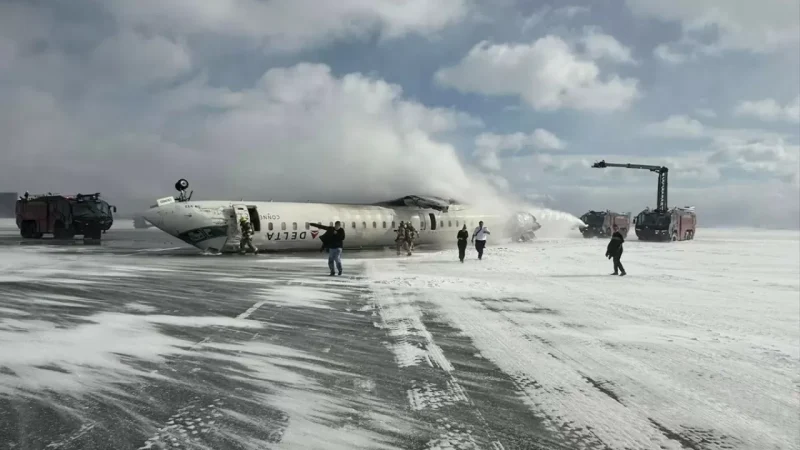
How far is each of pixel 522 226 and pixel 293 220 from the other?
2008cm

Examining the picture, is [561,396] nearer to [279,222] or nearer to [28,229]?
[279,222]

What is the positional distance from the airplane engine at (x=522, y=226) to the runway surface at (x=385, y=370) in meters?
25.6

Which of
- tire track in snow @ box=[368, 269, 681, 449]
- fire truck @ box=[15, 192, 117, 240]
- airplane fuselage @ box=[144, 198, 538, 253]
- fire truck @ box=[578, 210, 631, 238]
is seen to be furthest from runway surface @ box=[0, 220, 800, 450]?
fire truck @ box=[578, 210, 631, 238]

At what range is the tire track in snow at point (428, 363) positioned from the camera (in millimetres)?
4621

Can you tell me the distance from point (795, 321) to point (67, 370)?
13.4 m

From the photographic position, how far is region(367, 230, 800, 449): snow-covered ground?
16.7 ft

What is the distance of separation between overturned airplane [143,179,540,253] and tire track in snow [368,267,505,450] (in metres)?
15.6

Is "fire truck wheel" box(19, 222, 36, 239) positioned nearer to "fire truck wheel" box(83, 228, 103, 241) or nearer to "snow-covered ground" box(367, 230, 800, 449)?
Answer: "fire truck wheel" box(83, 228, 103, 241)

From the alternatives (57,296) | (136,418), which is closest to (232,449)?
(136,418)

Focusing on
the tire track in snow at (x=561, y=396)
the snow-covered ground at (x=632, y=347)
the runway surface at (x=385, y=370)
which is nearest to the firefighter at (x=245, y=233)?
the snow-covered ground at (x=632, y=347)

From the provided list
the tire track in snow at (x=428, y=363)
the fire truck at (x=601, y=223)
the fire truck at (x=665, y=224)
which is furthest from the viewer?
the fire truck at (x=601, y=223)

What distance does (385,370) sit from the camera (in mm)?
6770

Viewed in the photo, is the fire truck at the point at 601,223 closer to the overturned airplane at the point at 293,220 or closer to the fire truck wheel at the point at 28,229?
the overturned airplane at the point at 293,220

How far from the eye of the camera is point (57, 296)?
41.4 ft
